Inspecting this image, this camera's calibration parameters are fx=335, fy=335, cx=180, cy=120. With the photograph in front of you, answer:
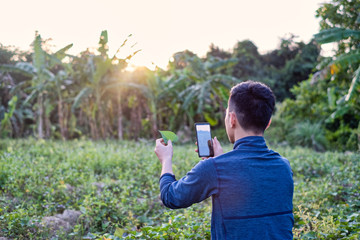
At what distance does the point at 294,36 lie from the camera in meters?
28.4

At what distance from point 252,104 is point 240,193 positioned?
406mm

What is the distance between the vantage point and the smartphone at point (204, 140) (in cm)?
178

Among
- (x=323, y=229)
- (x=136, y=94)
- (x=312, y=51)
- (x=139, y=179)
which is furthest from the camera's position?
(x=312, y=51)

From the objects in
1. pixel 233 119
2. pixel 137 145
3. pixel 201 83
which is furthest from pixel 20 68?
pixel 233 119

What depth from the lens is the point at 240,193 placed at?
1462mm

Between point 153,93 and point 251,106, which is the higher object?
point 153,93

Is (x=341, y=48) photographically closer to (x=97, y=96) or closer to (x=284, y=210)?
(x=97, y=96)

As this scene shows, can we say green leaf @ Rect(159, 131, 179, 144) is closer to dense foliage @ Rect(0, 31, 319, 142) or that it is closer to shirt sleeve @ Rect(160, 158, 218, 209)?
shirt sleeve @ Rect(160, 158, 218, 209)

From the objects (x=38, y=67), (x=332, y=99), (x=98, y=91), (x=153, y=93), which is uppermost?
(x=38, y=67)

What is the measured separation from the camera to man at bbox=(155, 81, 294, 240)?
1465 millimetres

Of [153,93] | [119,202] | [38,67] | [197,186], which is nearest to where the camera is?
[197,186]

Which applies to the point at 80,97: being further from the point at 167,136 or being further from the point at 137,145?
the point at 167,136

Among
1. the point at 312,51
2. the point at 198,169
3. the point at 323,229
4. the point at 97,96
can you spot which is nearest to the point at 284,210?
the point at 198,169

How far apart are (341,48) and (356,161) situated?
173 inches
